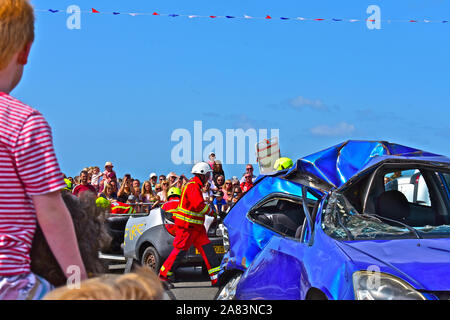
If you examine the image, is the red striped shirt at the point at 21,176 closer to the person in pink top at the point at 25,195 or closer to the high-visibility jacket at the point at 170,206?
the person in pink top at the point at 25,195

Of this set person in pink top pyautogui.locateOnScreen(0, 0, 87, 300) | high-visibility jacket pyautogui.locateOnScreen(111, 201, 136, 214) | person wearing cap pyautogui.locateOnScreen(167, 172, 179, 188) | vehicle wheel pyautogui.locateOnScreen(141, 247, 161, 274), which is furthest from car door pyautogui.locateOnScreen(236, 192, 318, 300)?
person wearing cap pyautogui.locateOnScreen(167, 172, 179, 188)

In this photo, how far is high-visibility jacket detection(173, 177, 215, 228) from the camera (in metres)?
10.6

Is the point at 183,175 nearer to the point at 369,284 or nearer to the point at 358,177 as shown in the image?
the point at 358,177

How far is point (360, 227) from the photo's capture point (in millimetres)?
5105

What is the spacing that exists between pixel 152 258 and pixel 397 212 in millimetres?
6167

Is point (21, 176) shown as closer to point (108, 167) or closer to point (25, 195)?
point (25, 195)

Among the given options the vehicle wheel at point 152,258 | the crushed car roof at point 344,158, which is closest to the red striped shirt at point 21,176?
the crushed car roof at point 344,158

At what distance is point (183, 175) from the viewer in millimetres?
17469

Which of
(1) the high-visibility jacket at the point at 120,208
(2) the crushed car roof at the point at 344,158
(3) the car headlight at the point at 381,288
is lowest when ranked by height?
(1) the high-visibility jacket at the point at 120,208

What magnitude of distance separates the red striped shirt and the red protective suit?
331 inches

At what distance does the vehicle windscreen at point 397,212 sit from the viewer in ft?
16.3

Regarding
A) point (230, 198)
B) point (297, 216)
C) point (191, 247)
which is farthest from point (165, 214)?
point (230, 198)

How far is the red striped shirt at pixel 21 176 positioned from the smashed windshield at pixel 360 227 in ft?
10.2
